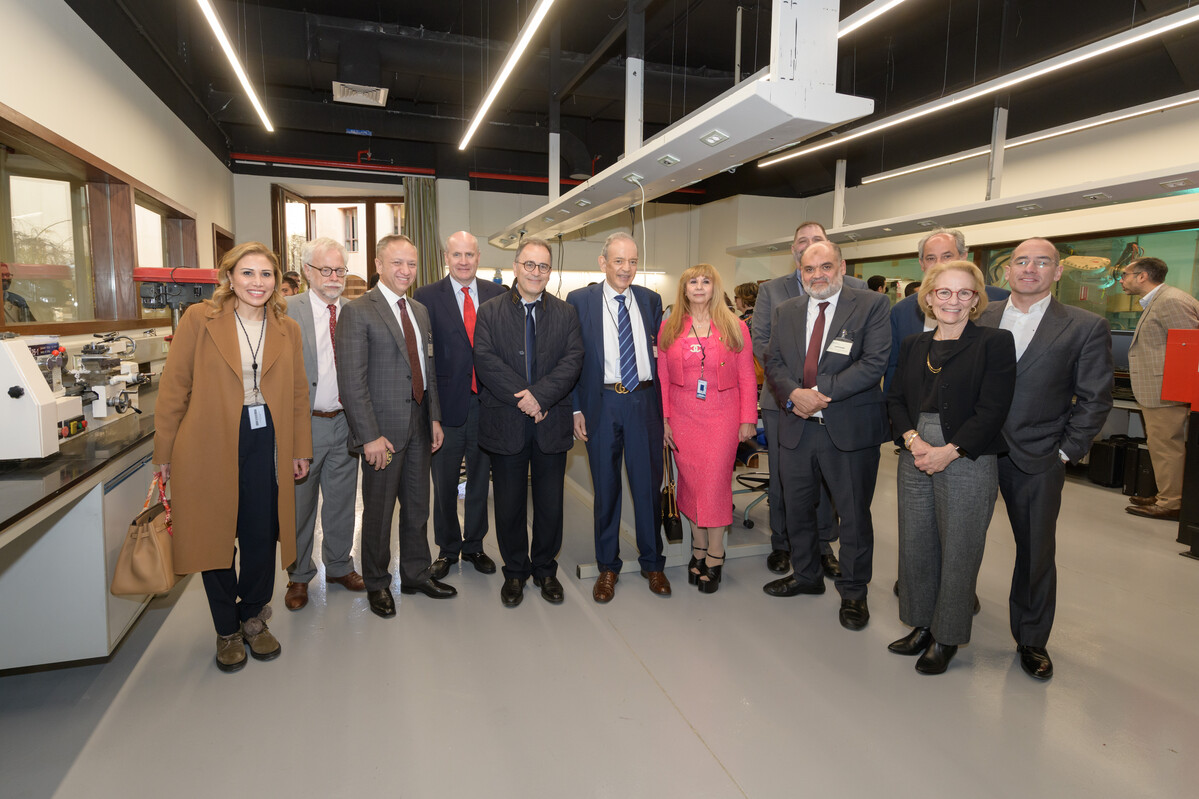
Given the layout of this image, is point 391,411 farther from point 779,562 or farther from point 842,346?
point 779,562

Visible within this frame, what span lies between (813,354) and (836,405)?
27 centimetres

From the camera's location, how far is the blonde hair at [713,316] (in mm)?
3062

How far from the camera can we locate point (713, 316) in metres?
3.09

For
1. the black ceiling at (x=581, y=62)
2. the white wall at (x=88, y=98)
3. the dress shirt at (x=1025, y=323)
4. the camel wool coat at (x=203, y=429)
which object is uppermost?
the black ceiling at (x=581, y=62)

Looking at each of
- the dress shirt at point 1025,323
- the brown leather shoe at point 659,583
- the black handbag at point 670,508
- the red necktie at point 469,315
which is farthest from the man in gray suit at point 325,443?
the dress shirt at point 1025,323

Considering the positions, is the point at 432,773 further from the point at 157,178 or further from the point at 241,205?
the point at 241,205

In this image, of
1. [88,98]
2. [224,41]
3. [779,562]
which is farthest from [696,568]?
[88,98]

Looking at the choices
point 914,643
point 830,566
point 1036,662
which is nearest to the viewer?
point 1036,662

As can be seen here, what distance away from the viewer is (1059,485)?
2.43m

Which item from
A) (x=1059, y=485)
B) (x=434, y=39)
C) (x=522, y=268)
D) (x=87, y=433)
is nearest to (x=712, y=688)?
(x=1059, y=485)

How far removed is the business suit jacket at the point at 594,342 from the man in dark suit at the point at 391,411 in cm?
73

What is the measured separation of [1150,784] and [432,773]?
7.19 feet

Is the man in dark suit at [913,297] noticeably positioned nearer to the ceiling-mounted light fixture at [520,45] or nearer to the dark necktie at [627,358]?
the dark necktie at [627,358]

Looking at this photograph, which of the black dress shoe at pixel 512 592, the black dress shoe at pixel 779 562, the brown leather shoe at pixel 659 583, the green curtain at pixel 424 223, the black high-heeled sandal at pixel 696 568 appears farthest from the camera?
the green curtain at pixel 424 223
